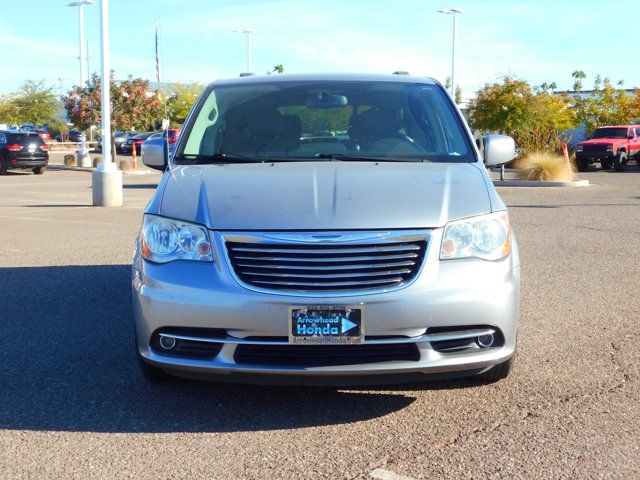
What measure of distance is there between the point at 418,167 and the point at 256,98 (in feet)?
4.85

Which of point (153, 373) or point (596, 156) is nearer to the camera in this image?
point (153, 373)

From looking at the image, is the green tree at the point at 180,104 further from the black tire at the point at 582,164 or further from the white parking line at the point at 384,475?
the white parking line at the point at 384,475

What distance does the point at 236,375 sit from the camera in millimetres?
4078

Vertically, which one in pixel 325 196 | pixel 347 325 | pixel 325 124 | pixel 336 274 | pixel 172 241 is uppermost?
pixel 325 124

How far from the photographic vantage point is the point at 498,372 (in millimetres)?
4609

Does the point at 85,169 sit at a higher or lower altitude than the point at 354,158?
lower

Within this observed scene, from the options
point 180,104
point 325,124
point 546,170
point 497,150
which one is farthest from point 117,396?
point 180,104

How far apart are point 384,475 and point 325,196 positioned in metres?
1.44

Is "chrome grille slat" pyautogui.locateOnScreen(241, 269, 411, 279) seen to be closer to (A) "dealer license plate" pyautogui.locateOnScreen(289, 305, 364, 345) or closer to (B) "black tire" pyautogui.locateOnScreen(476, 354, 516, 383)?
(A) "dealer license plate" pyautogui.locateOnScreen(289, 305, 364, 345)

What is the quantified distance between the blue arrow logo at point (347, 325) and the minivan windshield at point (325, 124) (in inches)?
61.0

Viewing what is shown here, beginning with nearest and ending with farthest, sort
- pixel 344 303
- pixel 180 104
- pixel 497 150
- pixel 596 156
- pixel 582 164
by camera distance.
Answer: pixel 344 303
pixel 497 150
pixel 596 156
pixel 582 164
pixel 180 104

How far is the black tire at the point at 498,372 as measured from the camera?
4.54 m

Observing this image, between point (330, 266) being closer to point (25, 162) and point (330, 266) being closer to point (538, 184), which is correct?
point (538, 184)

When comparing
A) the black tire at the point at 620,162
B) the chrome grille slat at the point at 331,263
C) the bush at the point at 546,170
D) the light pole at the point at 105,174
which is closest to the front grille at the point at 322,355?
the chrome grille slat at the point at 331,263
